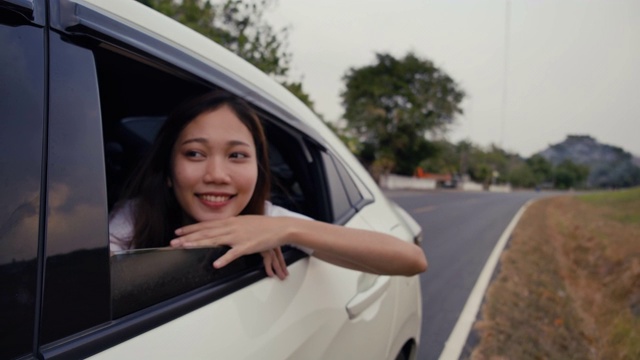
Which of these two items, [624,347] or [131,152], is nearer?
[131,152]

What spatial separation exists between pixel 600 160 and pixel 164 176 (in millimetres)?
141426

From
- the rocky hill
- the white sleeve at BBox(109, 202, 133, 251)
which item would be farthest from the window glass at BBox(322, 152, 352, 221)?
the rocky hill

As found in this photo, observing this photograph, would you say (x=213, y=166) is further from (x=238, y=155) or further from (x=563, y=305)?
(x=563, y=305)

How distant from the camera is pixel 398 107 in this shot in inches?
1697

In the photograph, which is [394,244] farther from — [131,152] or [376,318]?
[131,152]

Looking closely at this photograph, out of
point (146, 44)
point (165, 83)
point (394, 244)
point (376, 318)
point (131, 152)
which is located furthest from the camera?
point (131, 152)

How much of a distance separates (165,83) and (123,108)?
1.62 ft

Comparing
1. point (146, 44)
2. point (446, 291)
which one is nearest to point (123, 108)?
point (146, 44)

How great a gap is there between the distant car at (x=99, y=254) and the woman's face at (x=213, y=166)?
13 centimetres

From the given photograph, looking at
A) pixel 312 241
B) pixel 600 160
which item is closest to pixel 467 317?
pixel 312 241

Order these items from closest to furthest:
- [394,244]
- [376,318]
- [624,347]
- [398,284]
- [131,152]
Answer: [394,244] < [376,318] < [398,284] < [131,152] < [624,347]

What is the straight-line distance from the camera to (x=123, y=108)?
93.6 inches

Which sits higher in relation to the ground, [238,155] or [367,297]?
[238,155]

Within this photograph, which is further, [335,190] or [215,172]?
[335,190]
